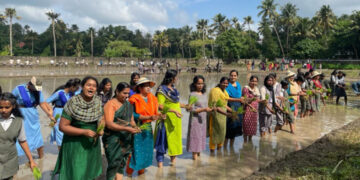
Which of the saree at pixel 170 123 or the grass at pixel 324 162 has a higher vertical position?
the saree at pixel 170 123

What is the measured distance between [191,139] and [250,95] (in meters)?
1.82

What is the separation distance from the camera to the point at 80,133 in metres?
2.77

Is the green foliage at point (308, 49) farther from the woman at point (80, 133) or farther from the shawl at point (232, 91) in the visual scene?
the woman at point (80, 133)

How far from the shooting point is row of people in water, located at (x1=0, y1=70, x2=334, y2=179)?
286 cm

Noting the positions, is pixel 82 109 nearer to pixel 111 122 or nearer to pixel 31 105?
pixel 111 122

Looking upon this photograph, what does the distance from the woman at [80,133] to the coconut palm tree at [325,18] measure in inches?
2111

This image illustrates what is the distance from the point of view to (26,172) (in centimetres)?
427

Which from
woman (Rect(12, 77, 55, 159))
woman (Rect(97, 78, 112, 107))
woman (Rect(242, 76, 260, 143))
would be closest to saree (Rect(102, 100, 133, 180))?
woman (Rect(12, 77, 55, 159))

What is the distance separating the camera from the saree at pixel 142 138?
12.5 ft

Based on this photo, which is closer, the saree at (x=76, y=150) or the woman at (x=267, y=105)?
the saree at (x=76, y=150)

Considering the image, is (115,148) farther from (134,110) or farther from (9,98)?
(9,98)

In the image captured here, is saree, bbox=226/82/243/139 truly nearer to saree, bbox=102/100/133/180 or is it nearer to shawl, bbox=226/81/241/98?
shawl, bbox=226/81/241/98

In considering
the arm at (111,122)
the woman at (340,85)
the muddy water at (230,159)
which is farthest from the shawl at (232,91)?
the woman at (340,85)

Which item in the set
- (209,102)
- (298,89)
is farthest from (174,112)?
(298,89)
